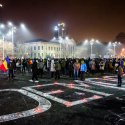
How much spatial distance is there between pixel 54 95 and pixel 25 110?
3.09 meters

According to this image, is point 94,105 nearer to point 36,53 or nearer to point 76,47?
point 36,53

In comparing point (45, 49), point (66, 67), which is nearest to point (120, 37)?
point (45, 49)

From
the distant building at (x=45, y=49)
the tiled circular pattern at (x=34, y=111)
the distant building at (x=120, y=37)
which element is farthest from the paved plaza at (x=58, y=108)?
the distant building at (x=120, y=37)

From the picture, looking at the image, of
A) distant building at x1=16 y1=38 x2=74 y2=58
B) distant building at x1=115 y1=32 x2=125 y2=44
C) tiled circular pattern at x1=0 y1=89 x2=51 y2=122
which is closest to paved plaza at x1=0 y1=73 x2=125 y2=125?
tiled circular pattern at x1=0 y1=89 x2=51 y2=122

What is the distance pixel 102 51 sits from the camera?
99688mm

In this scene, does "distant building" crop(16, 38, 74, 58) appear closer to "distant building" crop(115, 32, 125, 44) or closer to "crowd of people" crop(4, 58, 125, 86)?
"distant building" crop(115, 32, 125, 44)

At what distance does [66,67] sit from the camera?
2228cm

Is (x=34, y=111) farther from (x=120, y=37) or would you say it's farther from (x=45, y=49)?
(x=120, y=37)

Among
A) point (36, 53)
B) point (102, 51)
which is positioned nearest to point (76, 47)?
point (102, 51)

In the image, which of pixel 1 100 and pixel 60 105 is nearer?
pixel 60 105

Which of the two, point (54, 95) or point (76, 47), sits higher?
point (76, 47)

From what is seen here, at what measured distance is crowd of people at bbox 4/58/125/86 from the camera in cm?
1768

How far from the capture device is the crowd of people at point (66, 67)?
1768cm

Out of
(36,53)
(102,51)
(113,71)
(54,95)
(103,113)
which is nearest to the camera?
(103,113)
